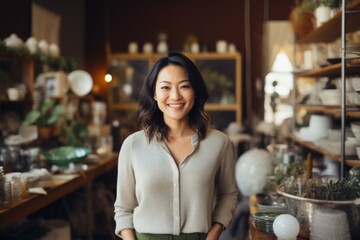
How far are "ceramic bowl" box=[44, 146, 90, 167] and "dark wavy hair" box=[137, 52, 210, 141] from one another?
69.7 inches

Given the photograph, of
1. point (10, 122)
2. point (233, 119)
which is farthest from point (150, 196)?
point (233, 119)

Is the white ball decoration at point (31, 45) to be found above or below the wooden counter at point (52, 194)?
above

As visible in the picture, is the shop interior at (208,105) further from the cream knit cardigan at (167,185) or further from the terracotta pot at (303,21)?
the cream knit cardigan at (167,185)

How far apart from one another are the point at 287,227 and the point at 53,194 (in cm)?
179

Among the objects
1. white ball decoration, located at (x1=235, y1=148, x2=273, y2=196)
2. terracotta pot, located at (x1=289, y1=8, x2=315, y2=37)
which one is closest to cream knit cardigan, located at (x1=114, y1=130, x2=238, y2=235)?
white ball decoration, located at (x1=235, y1=148, x2=273, y2=196)

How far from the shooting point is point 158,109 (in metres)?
1.76

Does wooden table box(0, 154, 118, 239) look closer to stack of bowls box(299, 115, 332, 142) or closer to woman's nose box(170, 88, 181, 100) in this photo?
woman's nose box(170, 88, 181, 100)

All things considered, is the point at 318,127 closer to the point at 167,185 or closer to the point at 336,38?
the point at 336,38

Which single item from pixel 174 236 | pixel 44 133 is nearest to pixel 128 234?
pixel 174 236

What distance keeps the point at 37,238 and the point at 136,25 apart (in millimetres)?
4487

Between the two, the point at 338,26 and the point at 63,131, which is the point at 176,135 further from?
the point at 63,131

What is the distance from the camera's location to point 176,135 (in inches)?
67.3

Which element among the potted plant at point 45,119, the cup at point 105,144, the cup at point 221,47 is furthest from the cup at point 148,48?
the potted plant at point 45,119

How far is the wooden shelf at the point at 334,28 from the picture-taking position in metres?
2.24
